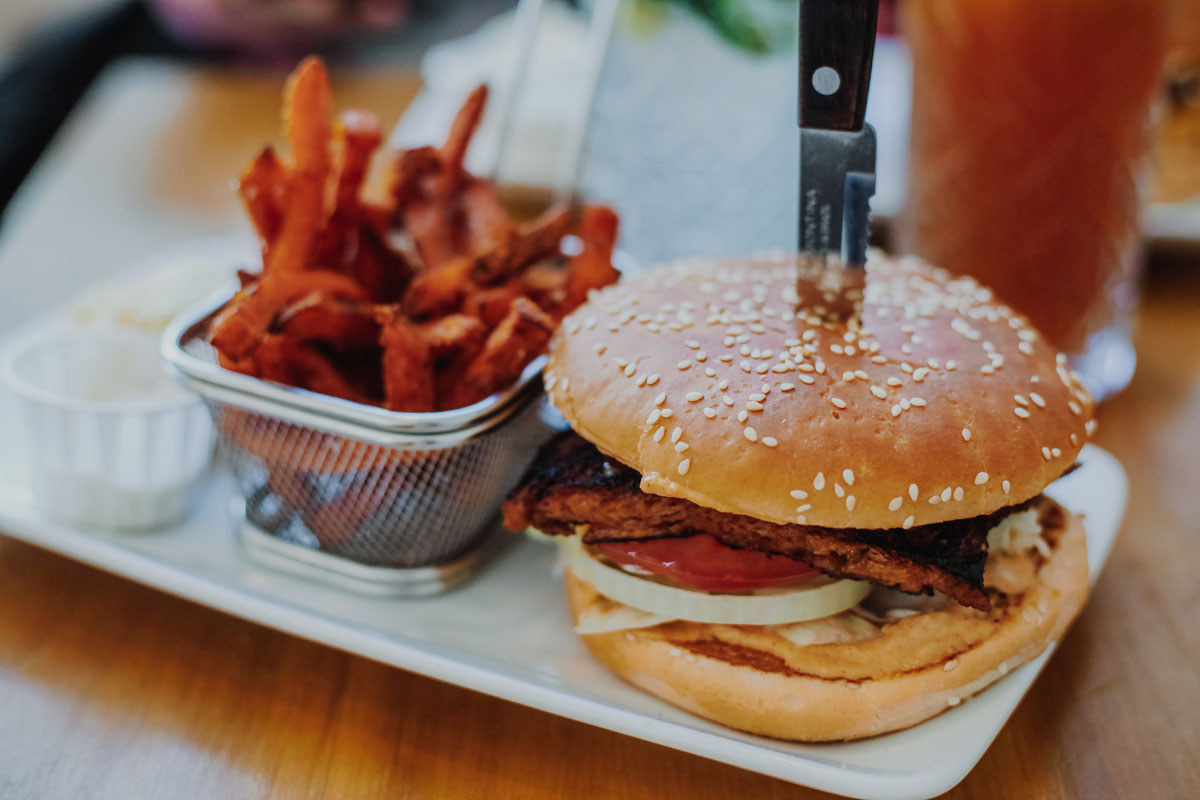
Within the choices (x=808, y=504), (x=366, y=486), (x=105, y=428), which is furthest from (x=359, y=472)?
(x=808, y=504)

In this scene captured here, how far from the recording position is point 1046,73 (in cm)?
212

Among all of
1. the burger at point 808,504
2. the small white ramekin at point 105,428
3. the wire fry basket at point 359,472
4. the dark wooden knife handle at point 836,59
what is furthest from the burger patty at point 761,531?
the small white ramekin at point 105,428

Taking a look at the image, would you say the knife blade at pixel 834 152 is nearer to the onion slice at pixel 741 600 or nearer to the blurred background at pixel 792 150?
the onion slice at pixel 741 600

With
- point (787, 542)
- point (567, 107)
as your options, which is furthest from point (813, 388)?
point (567, 107)

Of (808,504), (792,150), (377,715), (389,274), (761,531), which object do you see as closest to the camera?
(808,504)

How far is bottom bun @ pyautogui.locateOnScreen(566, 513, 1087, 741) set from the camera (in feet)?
4.27

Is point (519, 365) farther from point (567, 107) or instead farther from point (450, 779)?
point (567, 107)

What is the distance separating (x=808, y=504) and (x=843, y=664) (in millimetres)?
262

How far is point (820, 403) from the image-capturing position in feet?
4.25

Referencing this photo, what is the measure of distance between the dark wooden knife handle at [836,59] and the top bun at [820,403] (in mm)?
316

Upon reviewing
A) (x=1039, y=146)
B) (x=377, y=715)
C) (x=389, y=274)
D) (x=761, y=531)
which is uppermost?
(x=1039, y=146)

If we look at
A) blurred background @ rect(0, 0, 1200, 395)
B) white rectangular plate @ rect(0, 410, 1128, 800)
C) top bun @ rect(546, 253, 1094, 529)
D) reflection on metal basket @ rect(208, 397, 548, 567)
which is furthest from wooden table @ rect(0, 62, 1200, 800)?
blurred background @ rect(0, 0, 1200, 395)

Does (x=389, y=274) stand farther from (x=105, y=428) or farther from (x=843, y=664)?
(x=843, y=664)

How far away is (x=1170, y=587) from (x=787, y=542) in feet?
2.94
